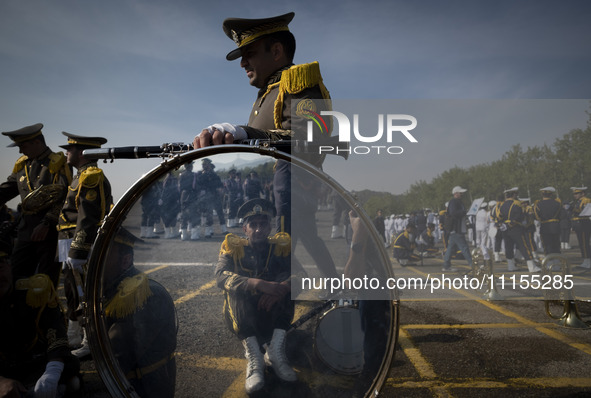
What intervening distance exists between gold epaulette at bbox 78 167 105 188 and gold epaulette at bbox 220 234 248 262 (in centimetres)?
291

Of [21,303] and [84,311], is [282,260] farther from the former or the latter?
[21,303]

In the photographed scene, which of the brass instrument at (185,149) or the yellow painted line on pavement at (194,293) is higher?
the brass instrument at (185,149)

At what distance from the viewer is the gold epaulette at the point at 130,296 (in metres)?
1.60

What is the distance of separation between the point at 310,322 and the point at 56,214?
14.2ft

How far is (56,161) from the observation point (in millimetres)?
4676

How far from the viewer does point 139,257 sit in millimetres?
1617

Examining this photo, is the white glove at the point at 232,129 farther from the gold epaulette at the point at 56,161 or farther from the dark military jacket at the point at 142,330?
the gold epaulette at the point at 56,161

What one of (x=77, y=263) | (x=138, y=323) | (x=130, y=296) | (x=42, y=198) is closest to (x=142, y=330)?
(x=138, y=323)

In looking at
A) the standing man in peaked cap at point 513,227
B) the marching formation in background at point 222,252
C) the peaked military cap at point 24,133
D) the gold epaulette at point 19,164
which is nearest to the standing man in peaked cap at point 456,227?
the standing man in peaked cap at point 513,227

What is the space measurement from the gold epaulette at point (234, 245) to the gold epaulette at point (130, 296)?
0.44m

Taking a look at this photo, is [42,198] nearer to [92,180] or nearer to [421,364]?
[92,180]

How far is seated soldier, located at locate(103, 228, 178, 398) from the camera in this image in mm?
1573

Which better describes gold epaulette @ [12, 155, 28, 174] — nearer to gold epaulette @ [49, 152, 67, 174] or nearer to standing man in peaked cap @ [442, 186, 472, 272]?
gold epaulette @ [49, 152, 67, 174]

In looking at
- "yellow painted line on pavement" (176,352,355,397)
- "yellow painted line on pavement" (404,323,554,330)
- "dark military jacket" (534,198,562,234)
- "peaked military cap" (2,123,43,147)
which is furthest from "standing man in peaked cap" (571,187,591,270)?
"peaked military cap" (2,123,43,147)
